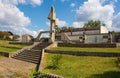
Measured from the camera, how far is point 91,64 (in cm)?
1566

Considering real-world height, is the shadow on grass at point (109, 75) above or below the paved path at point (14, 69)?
above

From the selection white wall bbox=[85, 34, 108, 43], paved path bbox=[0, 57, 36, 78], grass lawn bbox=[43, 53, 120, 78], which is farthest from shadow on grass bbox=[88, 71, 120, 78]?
white wall bbox=[85, 34, 108, 43]

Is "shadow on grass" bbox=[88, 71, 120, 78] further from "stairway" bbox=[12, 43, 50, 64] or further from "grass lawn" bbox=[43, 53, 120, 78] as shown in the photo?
"stairway" bbox=[12, 43, 50, 64]

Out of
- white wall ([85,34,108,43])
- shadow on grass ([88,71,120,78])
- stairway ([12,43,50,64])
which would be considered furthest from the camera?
white wall ([85,34,108,43])

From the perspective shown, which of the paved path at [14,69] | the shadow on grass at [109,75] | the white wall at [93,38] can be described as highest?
the white wall at [93,38]

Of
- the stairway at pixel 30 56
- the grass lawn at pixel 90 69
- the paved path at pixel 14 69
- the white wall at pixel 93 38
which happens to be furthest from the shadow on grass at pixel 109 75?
the white wall at pixel 93 38

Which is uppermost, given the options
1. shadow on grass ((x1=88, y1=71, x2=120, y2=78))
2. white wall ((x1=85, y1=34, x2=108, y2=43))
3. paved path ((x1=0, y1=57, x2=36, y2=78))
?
white wall ((x1=85, y1=34, x2=108, y2=43))

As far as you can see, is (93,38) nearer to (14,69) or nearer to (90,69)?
(14,69)

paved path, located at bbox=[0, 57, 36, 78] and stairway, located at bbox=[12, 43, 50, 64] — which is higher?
stairway, located at bbox=[12, 43, 50, 64]

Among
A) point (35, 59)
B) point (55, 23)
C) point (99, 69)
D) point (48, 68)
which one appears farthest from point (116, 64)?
point (55, 23)

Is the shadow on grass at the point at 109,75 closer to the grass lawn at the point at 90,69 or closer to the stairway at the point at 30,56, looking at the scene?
the grass lawn at the point at 90,69

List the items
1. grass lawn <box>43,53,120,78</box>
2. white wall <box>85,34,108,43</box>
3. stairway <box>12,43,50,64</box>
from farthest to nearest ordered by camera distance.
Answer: white wall <box>85,34,108,43</box>, stairway <box>12,43,50,64</box>, grass lawn <box>43,53,120,78</box>

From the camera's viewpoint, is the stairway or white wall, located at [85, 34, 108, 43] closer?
the stairway

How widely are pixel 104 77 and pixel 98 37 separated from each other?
2684 cm
